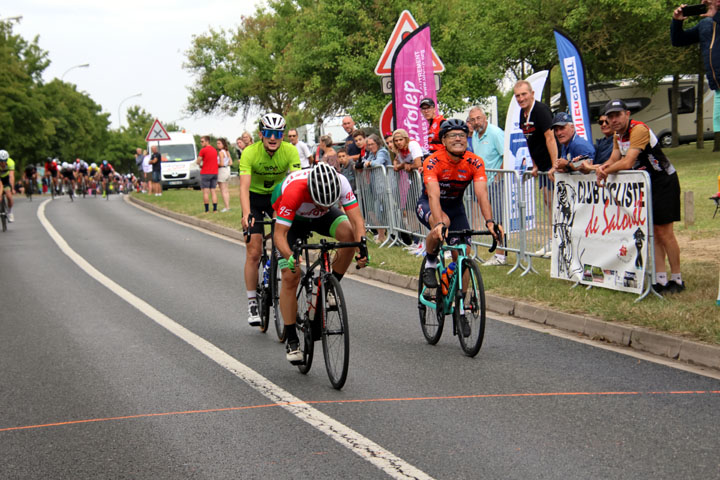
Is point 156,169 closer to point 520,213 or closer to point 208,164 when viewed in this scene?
point 208,164

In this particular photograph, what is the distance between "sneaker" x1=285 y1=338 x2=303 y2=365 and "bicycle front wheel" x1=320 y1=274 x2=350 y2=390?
30cm

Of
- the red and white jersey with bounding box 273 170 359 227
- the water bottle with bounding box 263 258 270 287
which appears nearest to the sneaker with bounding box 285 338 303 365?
the red and white jersey with bounding box 273 170 359 227

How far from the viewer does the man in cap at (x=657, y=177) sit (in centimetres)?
905

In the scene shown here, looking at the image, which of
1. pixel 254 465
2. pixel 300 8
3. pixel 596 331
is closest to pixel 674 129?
pixel 300 8

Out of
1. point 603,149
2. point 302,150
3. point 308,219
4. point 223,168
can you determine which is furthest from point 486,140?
point 223,168

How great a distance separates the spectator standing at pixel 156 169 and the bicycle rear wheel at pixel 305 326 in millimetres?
25948

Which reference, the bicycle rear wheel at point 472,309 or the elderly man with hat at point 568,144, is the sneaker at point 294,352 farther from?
the elderly man with hat at point 568,144

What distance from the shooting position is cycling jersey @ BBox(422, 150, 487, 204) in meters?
7.98

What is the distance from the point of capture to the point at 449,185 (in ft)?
26.5

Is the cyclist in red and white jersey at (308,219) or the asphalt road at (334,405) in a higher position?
the cyclist in red and white jersey at (308,219)

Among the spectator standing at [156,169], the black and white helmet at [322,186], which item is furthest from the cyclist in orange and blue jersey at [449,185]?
the spectator standing at [156,169]

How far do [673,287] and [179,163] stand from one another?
3974cm

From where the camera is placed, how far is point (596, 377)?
6.68 meters

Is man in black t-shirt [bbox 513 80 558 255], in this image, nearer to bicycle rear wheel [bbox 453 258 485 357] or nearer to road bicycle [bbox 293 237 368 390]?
bicycle rear wheel [bbox 453 258 485 357]
